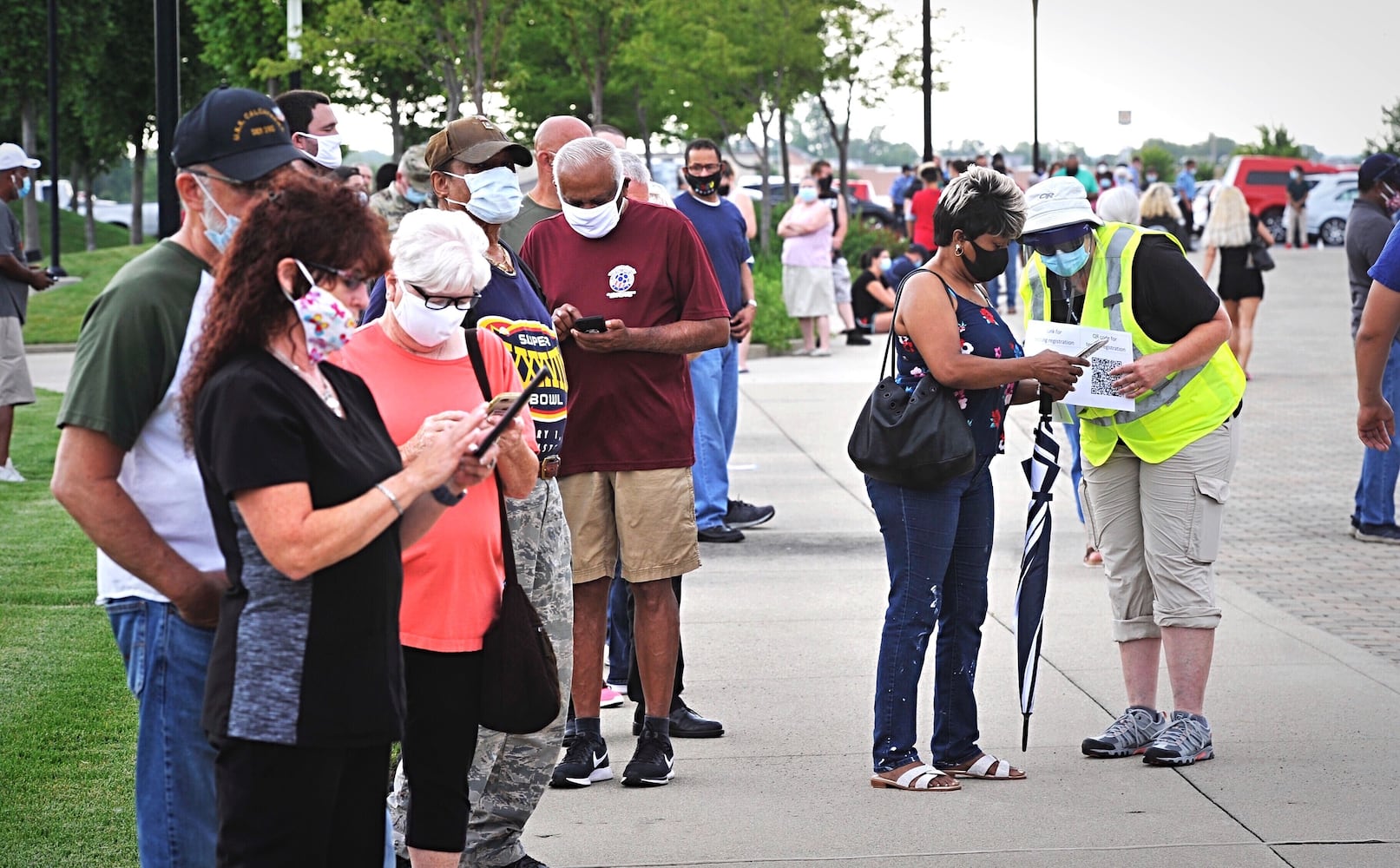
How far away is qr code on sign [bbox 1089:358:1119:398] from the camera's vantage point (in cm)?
541

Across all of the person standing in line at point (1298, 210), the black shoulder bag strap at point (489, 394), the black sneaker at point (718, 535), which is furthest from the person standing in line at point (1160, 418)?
the person standing in line at point (1298, 210)

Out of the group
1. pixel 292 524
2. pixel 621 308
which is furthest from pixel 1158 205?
pixel 292 524

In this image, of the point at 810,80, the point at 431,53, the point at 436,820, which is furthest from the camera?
the point at 810,80

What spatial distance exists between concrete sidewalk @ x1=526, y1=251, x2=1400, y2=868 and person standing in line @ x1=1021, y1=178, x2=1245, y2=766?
0.27m

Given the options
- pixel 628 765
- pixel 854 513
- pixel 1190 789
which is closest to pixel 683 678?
pixel 628 765

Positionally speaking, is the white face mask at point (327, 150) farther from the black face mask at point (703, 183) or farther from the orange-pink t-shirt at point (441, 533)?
the black face mask at point (703, 183)

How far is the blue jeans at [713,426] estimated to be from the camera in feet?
30.0

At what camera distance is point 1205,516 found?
5551 mm

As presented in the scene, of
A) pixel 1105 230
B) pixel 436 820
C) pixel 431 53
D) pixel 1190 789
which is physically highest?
pixel 431 53

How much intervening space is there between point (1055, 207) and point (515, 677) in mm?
2635

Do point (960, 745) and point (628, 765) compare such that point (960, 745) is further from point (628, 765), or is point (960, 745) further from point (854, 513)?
point (854, 513)

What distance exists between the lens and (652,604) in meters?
5.48

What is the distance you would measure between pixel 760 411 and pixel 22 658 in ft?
30.1

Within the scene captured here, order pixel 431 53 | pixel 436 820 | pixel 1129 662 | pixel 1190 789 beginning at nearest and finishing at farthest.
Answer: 1. pixel 436 820
2. pixel 1190 789
3. pixel 1129 662
4. pixel 431 53
